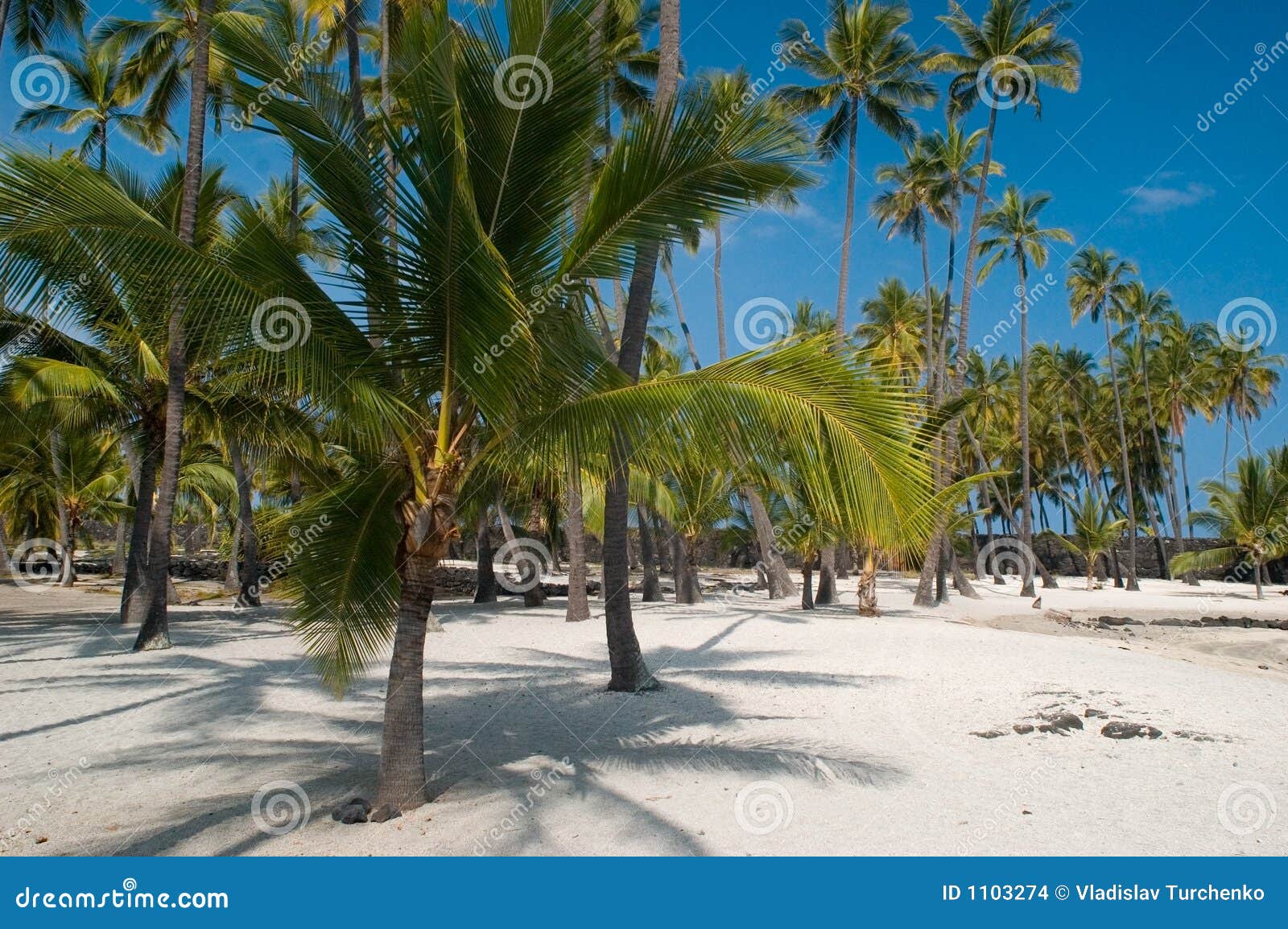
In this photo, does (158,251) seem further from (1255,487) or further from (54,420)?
(1255,487)

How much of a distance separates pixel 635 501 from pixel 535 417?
14116mm

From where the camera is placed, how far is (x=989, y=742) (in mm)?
7402
